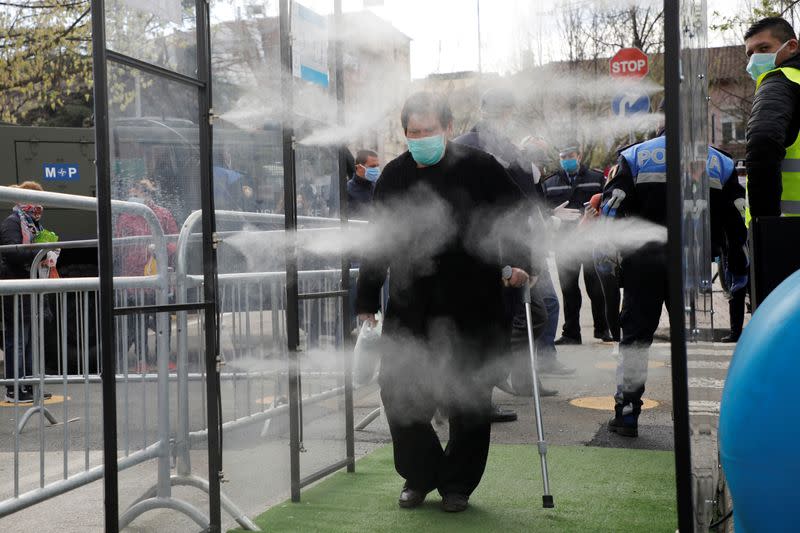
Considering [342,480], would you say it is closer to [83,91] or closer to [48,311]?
[48,311]

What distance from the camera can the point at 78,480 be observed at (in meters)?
4.31

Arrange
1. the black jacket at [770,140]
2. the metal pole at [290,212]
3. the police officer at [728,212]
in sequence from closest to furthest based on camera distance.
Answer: the metal pole at [290,212]
the black jacket at [770,140]
the police officer at [728,212]

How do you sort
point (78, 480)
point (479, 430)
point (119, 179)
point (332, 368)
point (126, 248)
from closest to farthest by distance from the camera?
point (119, 179), point (126, 248), point (78, 480), point (479, 430), point (332, 368)

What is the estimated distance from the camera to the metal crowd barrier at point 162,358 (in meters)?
4.11

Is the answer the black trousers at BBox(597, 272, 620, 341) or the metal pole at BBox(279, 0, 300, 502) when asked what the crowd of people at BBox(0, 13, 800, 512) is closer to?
the metal pole at BBox(279, 0, 300, 502)

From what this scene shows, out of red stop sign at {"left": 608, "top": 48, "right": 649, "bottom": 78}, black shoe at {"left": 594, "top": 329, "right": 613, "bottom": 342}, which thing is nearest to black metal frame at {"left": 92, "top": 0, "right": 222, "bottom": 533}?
red stop sign at {"left": 608, "top": 48, "right": 649, "bottom": 78}

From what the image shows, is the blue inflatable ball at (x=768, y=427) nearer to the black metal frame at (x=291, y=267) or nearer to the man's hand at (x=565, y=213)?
the black metal frame at (x=291, y=267)

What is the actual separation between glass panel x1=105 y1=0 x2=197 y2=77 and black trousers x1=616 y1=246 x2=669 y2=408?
3.00m

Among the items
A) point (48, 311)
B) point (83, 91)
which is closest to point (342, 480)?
point (48, 311)

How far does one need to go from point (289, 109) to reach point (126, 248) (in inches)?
48.5

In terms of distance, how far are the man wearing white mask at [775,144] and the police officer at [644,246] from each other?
350mm

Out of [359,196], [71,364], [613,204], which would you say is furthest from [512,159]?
[71,364]

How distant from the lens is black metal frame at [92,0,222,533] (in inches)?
132

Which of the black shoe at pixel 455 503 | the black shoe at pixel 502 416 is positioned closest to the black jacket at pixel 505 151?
the black shoe at pixel 455 503
